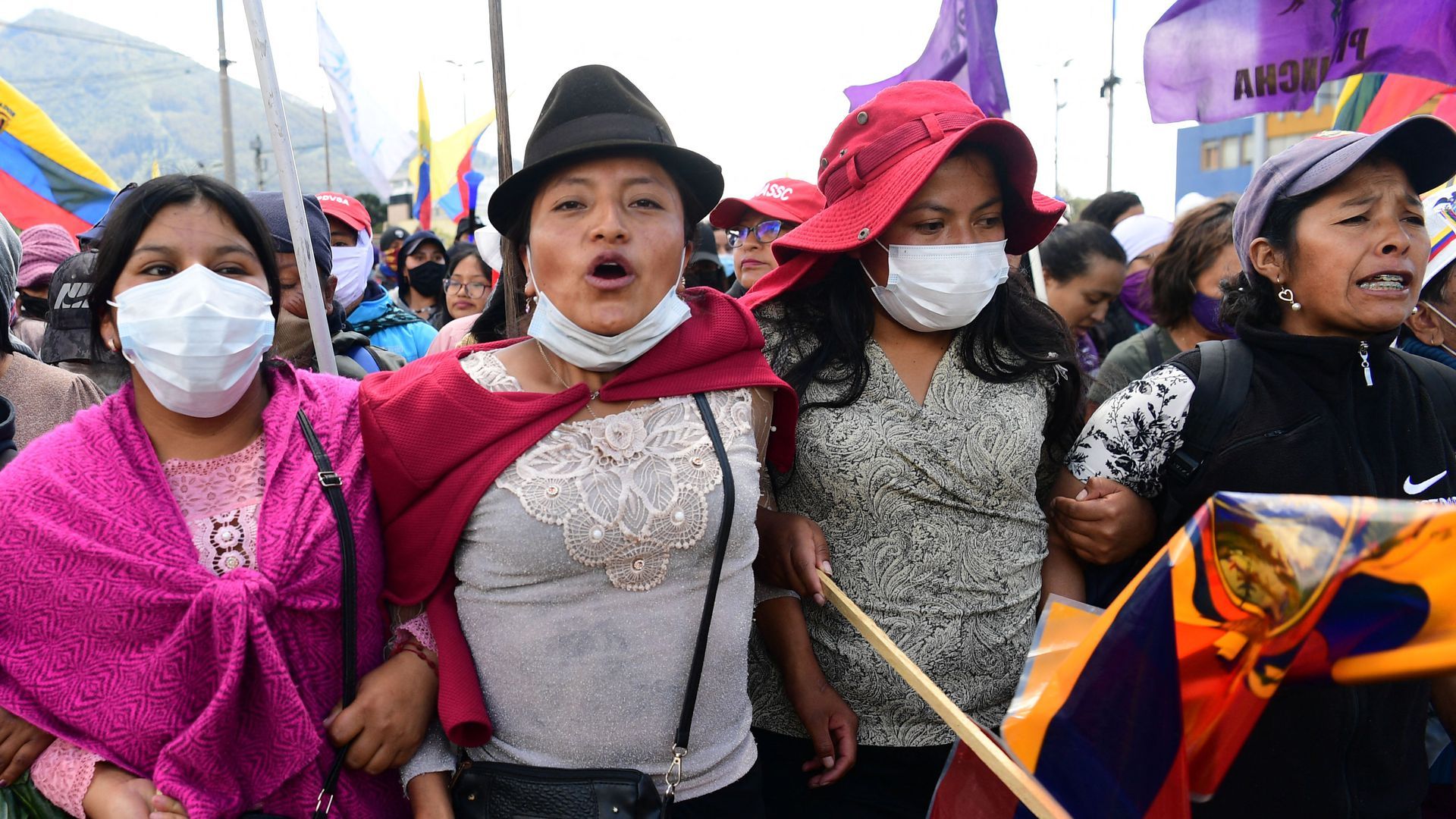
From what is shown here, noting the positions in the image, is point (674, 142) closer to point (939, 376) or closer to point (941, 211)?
point (941, 211)

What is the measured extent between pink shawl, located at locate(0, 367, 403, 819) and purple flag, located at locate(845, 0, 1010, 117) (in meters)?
3.64

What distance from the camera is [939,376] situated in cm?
245

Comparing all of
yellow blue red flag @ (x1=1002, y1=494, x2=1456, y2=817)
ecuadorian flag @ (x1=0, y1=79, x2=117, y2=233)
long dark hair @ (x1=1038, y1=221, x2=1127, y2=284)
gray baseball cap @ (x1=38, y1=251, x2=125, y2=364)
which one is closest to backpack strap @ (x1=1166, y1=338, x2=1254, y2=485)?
yellow blue red flag @ (x1=1002, y1=494, x2=1456, y2=817)

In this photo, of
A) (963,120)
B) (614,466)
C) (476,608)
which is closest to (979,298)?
(963,120)

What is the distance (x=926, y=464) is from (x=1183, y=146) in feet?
142

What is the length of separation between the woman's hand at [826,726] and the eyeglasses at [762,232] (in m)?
2.96

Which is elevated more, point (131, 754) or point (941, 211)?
point (941, 211)

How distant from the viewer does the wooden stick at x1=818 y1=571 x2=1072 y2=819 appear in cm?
160

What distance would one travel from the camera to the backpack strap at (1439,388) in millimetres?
2371

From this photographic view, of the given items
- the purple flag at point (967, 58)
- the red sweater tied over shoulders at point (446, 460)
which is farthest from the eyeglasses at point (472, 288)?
the red sweater tied over shoulders at point (446, 460)

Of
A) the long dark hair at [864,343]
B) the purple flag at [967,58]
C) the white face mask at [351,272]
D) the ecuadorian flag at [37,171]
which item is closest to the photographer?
the long dark hair at [864,343]

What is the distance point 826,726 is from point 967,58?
3.52 meters

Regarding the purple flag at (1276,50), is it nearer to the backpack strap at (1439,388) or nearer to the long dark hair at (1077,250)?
the long dark hair at (1077,250)

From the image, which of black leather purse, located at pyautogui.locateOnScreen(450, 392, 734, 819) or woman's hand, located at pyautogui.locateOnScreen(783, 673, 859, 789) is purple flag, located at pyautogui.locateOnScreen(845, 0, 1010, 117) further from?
black leather purse, located at pyautogui.locateOnScreen(450, 392, 734, 819)
